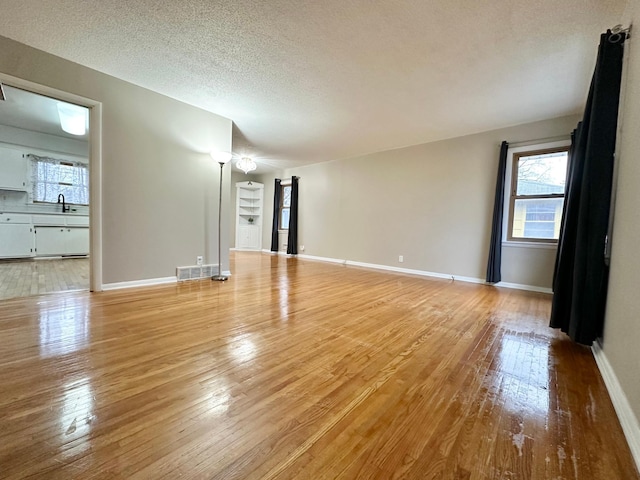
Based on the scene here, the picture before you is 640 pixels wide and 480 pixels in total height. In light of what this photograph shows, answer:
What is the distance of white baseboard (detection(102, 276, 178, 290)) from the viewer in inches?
126

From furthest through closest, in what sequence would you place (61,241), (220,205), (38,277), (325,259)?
(325,259), (61,241), (220,205), (38,277)

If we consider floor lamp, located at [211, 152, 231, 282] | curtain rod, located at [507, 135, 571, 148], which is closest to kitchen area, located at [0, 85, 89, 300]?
floor lamp, located at [211, 152, 231, 282]

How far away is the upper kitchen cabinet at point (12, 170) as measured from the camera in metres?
5.13

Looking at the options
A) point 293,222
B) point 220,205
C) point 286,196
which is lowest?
point 293,222

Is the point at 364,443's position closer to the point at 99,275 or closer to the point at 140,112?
the point at 99,275

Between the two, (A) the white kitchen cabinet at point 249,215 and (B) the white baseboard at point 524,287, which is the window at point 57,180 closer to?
(A) the white kitchen cabinet at point 249,215

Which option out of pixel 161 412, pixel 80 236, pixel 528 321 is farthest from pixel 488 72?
pixel 80 236

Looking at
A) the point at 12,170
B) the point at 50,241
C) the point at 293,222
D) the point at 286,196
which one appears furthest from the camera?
the point at 286,196

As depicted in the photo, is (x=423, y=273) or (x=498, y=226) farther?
(x=423, y=273)

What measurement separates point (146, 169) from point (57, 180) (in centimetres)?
440

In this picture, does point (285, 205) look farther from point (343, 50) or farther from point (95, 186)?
point (343, 50)

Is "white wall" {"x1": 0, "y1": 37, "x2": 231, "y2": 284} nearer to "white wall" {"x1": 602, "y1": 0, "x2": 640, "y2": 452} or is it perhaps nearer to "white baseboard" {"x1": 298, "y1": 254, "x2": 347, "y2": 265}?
"white baseboard" {"x1": 298, "y1": 254, "x2": 347, "y2": 265}

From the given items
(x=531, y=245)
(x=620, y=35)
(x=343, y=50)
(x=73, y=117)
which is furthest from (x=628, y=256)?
(x=73, y=117)

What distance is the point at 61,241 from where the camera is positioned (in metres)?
5.69
